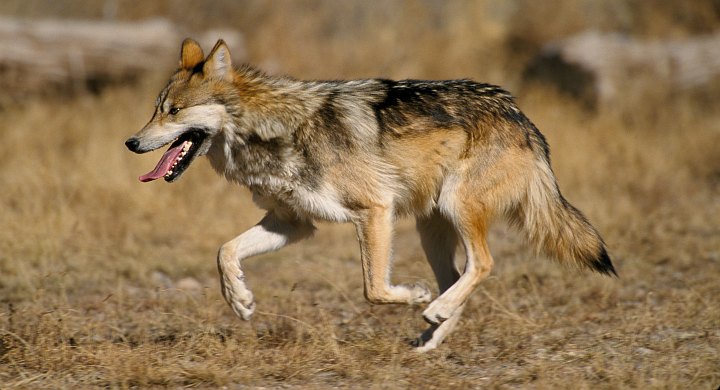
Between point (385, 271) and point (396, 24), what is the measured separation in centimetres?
972

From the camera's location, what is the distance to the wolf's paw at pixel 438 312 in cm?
498

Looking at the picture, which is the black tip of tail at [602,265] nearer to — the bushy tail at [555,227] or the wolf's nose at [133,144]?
the bushy tail at [555,227]

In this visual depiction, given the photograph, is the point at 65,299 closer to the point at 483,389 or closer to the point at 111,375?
the point at 111,375

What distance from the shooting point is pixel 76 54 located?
11266mm

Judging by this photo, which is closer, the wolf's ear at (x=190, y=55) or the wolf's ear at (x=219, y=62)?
the wolf's ear at (x=219, y=62)

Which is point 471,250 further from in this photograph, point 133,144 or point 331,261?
point 331,261

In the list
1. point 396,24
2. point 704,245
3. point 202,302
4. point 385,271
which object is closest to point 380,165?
point 385,271

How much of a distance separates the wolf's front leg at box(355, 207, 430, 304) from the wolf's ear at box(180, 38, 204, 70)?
1436mm

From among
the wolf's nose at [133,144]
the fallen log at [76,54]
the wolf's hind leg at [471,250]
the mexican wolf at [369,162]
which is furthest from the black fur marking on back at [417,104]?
the fallen log at [76,54]

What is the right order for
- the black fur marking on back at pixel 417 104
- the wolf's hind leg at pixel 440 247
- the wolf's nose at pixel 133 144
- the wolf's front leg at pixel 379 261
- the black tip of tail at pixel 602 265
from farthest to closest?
the wolf's hind leg at pixel 440 247
the black fur marking on back at pixel 417 104
the black tip of tail at pixel 602 265
the wolf's front leg at pixel 379 261
the wolf's nose at pixel 133 144

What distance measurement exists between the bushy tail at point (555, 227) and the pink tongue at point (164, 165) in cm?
210

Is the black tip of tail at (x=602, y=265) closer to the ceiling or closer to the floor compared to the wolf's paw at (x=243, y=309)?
closer to the ceiling

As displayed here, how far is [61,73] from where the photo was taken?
1127cm

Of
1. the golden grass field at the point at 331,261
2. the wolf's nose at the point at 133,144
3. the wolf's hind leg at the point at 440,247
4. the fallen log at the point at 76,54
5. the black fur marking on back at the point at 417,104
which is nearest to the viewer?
the golden grass field at the point at 331,261
